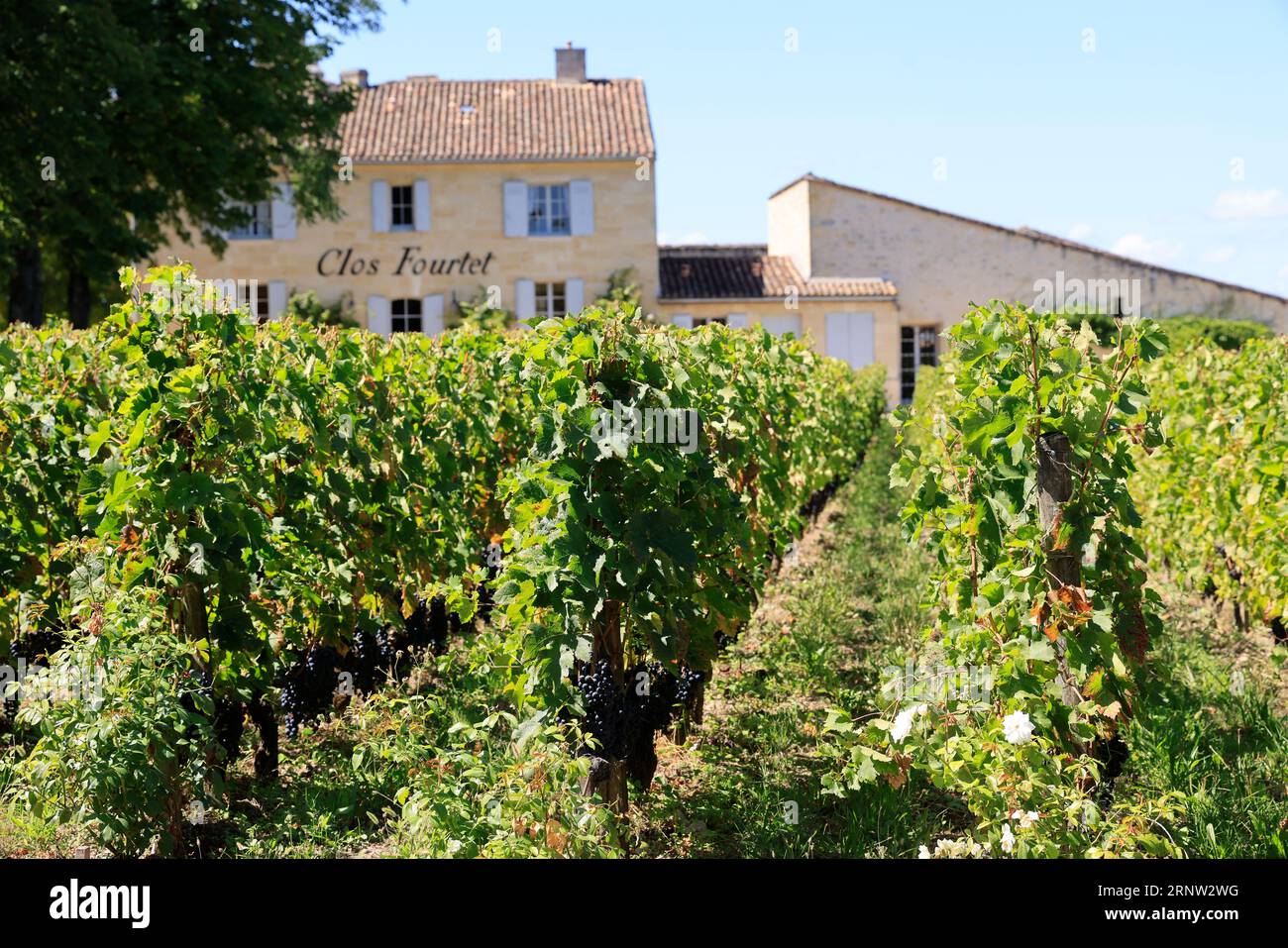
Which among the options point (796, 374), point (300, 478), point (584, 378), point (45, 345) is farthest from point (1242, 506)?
point (45, 345)

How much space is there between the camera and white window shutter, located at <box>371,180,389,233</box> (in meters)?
29.8

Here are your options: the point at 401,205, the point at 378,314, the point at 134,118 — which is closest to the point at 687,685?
the point at 134,118

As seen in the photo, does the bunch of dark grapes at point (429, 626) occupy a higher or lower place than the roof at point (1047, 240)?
lower

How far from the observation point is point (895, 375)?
→ 3120cm

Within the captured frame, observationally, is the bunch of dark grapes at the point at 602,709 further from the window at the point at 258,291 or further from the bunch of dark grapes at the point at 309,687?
the window at the point at 258,291

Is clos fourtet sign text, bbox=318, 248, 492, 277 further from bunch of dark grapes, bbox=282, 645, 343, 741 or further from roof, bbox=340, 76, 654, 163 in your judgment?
bunch of dark grapes, bbox=282, 645, 343, 741

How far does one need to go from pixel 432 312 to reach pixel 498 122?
191 inches

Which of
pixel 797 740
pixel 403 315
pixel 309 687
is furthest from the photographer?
pixel 403 315

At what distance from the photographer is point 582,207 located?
29.9 m

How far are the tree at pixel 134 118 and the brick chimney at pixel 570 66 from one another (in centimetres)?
986

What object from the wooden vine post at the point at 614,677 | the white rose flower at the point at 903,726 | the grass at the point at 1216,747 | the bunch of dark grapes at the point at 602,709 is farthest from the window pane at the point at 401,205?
the white rose flower at the point at 903,726

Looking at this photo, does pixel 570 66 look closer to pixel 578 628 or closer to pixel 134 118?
pixel 134 118

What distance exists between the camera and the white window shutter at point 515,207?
2994cm
